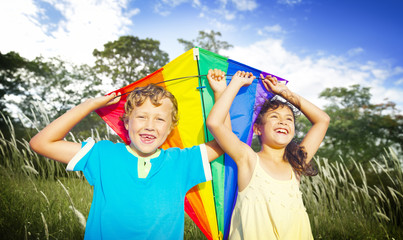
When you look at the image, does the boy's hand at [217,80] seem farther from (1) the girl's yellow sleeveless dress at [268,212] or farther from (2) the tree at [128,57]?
(2) the tree at [128,57]

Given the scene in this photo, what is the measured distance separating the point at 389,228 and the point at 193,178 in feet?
11.4

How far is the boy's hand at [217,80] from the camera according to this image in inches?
72.6

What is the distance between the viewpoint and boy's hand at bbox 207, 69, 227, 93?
1.84 m

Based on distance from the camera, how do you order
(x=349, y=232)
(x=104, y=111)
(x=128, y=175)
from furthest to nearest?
(x=349, y=232) < (x=104, y=111) < (x=128, y=175)

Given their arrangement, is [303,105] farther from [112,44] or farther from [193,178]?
[112,44]

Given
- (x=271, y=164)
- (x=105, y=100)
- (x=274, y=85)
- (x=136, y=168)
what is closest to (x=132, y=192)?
(x=136, y=168)

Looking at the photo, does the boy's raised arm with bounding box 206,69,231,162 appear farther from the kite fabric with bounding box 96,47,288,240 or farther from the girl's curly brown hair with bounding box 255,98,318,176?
the girl's curly brown hair with bounding box 255,98,318,176

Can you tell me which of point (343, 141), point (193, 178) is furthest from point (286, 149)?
point (343, 141)

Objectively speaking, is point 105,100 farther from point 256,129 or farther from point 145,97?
point 256,129

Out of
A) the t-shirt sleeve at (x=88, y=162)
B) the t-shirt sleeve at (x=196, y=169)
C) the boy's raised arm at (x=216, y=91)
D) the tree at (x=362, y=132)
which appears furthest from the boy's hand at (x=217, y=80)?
the tree at (x=362, y=132)

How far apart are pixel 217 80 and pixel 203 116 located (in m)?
0.37

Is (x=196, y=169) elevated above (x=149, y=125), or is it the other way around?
(x=149, y=125)

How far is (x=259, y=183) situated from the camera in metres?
1.61

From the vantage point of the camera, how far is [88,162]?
1513mm
